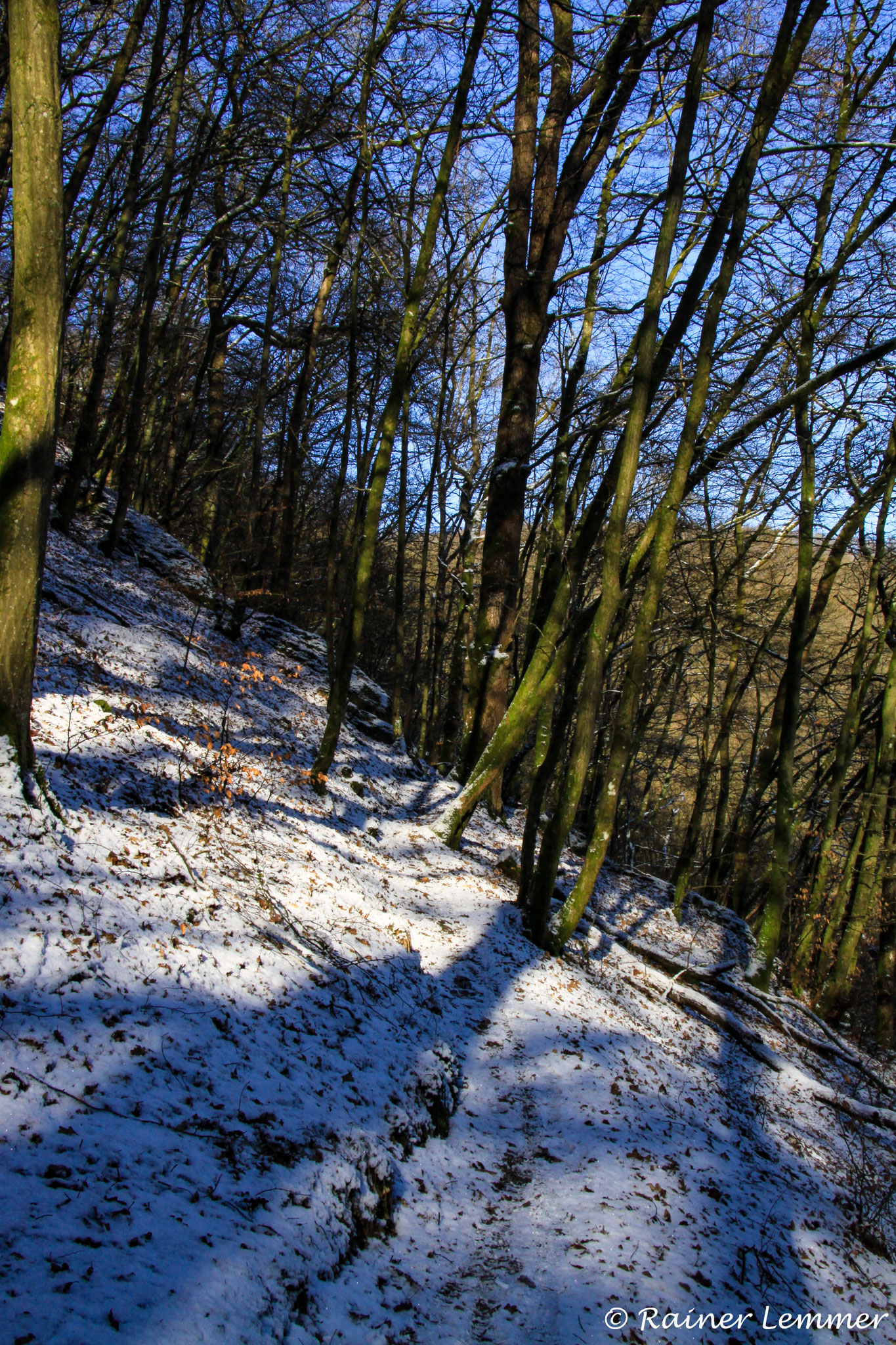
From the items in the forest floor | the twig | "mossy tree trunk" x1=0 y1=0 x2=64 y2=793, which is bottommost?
the forest floor

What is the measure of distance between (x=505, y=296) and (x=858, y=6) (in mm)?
6277

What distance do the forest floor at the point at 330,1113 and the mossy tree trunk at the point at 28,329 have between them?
1.13 meters

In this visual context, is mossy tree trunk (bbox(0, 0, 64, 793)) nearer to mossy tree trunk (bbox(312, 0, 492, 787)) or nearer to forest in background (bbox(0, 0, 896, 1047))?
forest in background (bbox(0, 0, 896, 1047))

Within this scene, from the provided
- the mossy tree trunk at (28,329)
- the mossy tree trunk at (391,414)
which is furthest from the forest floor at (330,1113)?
the mossy tree trunk at (391,414)

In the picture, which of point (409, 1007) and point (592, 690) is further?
point (592, 690)

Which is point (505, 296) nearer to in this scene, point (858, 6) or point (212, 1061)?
point (858, 6)

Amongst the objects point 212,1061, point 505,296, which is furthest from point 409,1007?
point 505,296

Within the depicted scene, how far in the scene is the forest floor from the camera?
7.86 feet

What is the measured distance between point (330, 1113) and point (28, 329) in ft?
14.3

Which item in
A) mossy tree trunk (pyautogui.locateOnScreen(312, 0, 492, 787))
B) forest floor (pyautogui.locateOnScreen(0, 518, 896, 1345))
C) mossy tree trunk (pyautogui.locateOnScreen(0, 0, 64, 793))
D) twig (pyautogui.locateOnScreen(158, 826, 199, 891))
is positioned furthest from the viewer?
mossy tree trunk (pyautogui.locateOnScreen(312, 0, 492, 787))

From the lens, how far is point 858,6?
10.0 metres

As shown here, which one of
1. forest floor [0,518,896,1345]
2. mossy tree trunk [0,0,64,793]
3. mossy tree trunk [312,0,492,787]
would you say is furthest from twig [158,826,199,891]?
mossy tree trunk [312,0,492,787]

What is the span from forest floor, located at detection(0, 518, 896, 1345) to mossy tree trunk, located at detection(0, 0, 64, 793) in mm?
1134

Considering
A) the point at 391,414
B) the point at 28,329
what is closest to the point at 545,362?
the point at 391,414
